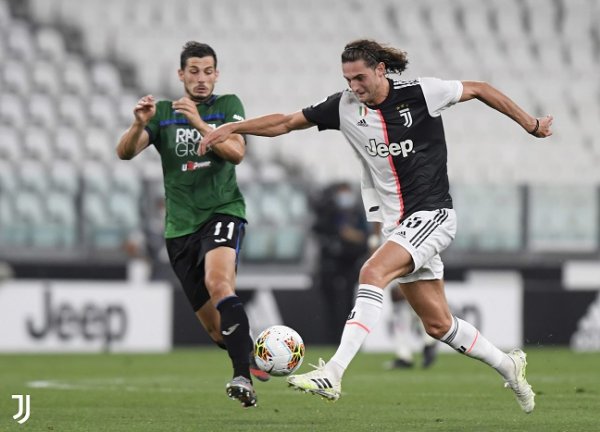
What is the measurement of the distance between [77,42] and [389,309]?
8.01m

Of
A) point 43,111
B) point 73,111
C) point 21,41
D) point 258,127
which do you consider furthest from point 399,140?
point 21,41

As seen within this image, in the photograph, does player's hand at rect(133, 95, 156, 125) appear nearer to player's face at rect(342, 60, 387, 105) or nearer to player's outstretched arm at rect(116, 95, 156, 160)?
player's outstretched arm at rect(116, 95, 156, 160)

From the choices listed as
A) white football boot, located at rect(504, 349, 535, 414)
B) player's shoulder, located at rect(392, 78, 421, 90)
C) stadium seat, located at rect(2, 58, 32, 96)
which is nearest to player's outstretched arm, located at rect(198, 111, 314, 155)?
player's shoulder, located at rect(392, 78, 421, 90)

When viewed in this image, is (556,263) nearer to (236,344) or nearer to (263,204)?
(263,204)

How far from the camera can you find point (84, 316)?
15844mm

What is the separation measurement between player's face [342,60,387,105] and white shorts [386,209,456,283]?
715mm

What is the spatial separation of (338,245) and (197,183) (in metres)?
8.96

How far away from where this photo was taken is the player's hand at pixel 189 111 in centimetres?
755

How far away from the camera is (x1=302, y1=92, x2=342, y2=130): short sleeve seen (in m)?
7.45

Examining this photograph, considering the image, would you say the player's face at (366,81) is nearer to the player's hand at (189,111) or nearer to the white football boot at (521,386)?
the player's hand at (189,111)

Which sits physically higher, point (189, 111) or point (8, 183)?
point (189, 111)

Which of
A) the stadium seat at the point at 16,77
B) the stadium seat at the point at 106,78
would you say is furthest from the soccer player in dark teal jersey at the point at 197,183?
the stadium seat at the point at 106,78

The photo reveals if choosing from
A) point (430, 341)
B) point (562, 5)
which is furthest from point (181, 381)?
point (562, 5)

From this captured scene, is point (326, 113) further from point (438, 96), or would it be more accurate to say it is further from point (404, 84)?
point (438, 96)
